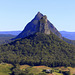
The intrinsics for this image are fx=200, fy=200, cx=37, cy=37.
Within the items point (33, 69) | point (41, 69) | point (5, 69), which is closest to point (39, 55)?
point (41, 69)

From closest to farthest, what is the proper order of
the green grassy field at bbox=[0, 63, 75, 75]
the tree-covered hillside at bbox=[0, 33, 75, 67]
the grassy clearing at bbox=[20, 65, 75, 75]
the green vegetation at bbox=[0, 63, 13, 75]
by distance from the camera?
the green vegetation at bbox=[0, 63, 13, 75] → the green grassy field at bbox=[0, 63, 75, 75] → the grassy clearing at bbox=[20, 65, 75, 75] → the tree-covered hillside at bbox=[0, 33, 75, 67]

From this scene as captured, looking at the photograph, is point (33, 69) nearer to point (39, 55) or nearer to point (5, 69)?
point (5, 69)

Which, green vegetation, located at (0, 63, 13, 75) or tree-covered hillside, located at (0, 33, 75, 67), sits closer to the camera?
green vegetation, located at (0, 63, 13, 75)

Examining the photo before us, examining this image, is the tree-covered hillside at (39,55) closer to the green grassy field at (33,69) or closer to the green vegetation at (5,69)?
the green grassy field at (33,69)

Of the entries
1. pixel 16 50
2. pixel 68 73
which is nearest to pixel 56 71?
pixel 68 73

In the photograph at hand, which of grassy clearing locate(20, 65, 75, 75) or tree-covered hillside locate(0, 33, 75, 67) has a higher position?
tree-covered hillside locate(0, 33, 75, 67)

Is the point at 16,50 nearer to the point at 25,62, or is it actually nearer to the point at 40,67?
the point at 25,62

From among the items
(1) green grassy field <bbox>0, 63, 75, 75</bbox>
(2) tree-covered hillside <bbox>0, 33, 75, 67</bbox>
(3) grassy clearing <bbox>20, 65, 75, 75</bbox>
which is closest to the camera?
(1) green grassy field <bbox>0, 63, 75, 75</bbox>

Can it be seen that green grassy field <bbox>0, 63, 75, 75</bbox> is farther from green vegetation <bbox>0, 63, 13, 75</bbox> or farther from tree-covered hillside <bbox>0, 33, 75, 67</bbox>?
tree-covered hillside <bbox>0, 33, 75, 67</bbox>

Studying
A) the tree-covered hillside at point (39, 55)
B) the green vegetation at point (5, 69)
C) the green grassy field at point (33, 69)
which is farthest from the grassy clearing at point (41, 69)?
the green vegetation at point (5, 69)

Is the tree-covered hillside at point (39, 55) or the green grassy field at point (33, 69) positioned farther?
the tree-covered hillside at point (39, 55)

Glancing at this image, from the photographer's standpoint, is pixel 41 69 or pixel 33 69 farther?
pixel 41 69

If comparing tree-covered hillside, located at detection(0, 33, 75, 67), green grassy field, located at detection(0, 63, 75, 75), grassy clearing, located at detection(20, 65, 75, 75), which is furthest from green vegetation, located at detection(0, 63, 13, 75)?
grassy clearing, located at detection(20, 65, 75, 75)
